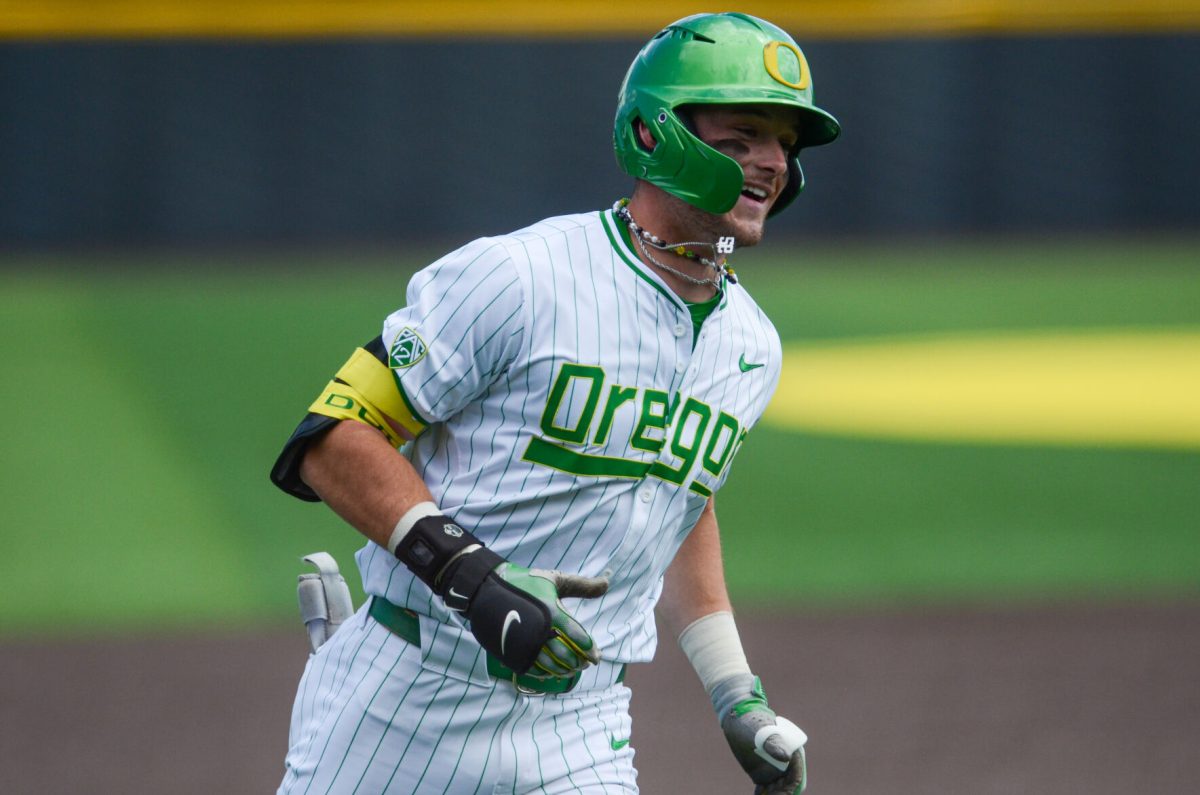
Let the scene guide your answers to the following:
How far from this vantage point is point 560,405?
3057 mm

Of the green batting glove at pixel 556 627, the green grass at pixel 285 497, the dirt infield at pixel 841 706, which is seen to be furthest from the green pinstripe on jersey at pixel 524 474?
the green grass at pixel 285 497

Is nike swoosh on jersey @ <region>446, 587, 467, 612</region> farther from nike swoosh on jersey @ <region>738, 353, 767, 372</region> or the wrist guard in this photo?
nike swoosh on jersey @ <region>738, 353, 767, 372</region>

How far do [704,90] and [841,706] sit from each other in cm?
392

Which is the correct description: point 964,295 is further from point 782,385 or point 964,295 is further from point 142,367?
point 142,367

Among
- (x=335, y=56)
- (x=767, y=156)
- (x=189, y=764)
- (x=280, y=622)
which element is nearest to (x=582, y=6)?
(x=335, y=56)

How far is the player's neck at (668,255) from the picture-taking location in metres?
3.25

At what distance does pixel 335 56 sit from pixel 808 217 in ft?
16.1

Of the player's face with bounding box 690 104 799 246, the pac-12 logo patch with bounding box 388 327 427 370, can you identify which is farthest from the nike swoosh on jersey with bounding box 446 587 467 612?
the player's face with bounding box 690 104 799 246

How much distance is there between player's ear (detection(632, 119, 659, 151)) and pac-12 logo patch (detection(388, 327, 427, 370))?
63 centimetres

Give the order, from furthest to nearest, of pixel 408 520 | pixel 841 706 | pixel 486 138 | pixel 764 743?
pixel 486 138, pixel 841 706, pixel 764 743, pixel 408 520

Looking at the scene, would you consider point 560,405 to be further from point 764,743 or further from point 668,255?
Answer: point 764,743

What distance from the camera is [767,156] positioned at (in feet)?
10.6

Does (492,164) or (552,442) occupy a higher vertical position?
(552,442)

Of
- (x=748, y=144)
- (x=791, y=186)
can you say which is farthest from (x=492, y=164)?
(x=748, y=144)
